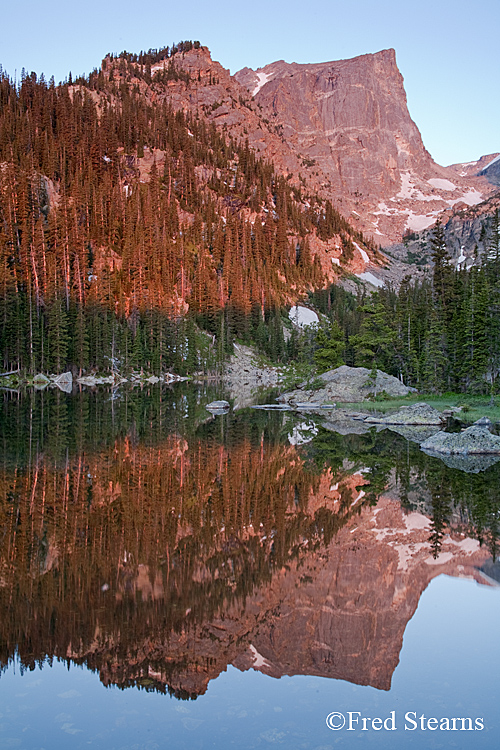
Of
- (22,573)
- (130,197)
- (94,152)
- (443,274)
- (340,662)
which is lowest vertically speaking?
(340,662)

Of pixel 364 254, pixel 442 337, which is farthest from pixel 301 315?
pixel 364 254

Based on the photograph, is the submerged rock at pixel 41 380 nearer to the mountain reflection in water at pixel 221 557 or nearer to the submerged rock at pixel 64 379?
the submerged rock at pixel 64 379

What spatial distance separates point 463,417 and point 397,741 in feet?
109

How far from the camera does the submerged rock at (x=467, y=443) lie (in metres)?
24.8

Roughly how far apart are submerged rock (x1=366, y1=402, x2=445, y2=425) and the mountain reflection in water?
15785 mm

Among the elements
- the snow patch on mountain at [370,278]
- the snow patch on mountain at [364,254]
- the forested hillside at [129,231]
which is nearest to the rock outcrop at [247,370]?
the forested hillside at [129,231]

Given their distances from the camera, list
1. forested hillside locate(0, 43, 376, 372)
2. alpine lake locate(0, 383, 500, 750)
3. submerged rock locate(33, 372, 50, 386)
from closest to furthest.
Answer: alpine lake locate(0, 383, 500, 750), submerged rock locate(33, 372, 50, 386), forested hillside locate(0, 43, 376, 372)

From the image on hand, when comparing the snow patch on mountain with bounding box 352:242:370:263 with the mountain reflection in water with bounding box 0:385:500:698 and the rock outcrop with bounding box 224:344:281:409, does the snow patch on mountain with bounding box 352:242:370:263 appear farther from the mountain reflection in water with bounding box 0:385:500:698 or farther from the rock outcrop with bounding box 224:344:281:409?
the mountain reflection in water with bounding box 0:385:500:698

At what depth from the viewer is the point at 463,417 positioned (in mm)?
37000

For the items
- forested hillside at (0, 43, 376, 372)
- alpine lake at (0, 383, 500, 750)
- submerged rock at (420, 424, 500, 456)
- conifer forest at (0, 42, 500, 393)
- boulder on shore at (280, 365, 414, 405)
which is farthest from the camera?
forested hillside at (0, 43, 376, 372)

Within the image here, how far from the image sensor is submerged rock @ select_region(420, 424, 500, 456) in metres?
24.8

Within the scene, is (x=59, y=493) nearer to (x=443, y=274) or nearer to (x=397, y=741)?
(x=397, y=741)

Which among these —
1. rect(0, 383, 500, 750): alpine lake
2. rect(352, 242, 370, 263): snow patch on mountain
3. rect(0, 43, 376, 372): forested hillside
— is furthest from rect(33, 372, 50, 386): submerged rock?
rect(352, 242, 370, 263): snow patch on mountain

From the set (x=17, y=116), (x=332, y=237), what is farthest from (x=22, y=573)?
(x=332, y=237)
